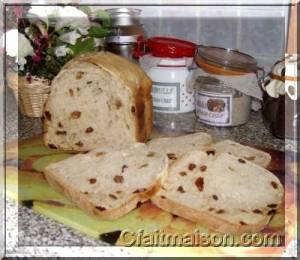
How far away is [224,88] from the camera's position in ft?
3.98

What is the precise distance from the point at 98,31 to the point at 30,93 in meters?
0.22

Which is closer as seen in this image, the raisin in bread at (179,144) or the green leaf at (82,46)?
the raisin in bread at (179,144)

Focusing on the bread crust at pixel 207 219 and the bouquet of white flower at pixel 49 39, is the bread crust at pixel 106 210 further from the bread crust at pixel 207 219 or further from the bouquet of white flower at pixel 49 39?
the bouquet of white flower at pixel 49 39

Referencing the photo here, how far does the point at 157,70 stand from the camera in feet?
4.17

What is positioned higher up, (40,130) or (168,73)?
(168,73)

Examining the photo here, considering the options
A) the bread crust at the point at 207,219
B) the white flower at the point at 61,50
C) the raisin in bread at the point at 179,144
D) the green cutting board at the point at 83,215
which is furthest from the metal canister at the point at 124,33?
the bread crust at the point at 207,219

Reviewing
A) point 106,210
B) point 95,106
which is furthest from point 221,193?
point 95,106

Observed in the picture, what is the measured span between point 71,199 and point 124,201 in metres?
0.10

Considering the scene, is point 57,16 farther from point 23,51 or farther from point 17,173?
point 17,173

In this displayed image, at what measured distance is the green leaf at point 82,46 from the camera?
4.16 feet

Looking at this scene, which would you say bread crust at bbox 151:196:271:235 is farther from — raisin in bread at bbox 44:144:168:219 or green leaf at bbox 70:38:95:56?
green leaf at bbox 70:38:95:56

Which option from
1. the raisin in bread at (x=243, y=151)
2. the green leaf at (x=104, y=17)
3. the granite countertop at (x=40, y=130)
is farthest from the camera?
the green leaf at (x=104, y=17)

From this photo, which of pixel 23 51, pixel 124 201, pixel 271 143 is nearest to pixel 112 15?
pixel 23 51

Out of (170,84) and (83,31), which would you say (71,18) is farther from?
(170,84)
